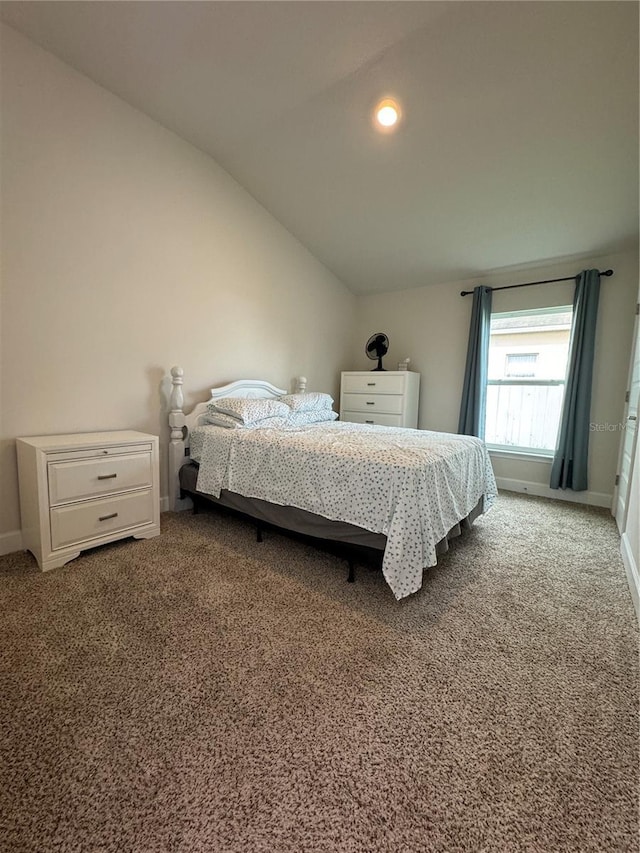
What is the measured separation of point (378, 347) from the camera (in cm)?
426

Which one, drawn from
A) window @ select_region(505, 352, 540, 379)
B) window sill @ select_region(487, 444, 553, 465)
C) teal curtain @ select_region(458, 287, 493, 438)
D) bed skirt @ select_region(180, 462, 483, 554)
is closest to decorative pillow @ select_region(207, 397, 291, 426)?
bed skirt @ select_region(180, 462, 483, 554)

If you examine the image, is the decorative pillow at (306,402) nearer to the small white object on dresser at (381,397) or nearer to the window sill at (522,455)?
the small white object on dresser at (381,397)

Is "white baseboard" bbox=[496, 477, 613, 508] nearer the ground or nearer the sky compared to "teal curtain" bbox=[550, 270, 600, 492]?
nearer the ground

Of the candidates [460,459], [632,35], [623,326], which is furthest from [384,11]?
[623,326]

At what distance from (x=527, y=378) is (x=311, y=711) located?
3.68 meters

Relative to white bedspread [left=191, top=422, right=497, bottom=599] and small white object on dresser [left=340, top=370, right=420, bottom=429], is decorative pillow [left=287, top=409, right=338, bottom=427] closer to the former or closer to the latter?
white bedspread [left=191, top=422, right=497, bottom=599]

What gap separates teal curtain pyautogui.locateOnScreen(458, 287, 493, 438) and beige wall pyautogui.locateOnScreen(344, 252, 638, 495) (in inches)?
6.7

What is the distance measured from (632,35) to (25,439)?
3.90m

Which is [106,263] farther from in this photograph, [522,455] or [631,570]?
[522,455]

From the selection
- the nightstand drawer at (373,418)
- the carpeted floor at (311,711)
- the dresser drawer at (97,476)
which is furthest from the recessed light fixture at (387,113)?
the carpeted floor at (311,711)

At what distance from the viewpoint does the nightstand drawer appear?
4.01 meters

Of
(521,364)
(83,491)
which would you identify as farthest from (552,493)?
(83,491)

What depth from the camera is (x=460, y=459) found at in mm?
2154

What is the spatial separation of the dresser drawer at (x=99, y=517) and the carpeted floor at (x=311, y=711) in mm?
179
